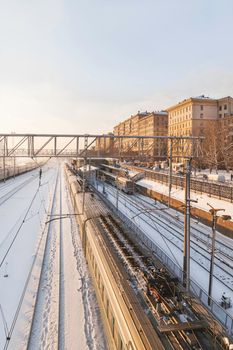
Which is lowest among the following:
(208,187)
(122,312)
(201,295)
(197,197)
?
(201,295)

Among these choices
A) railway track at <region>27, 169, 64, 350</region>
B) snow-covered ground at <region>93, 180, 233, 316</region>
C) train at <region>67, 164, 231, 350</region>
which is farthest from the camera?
snow-covered ground at <region>93, 180, 233, 316</region>

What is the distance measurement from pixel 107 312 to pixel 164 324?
2.91 metres

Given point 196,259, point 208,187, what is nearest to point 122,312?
point 196,259

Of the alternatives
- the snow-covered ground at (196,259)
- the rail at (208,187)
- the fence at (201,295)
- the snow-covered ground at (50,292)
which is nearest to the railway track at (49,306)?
the snow-covered ground at (50,292)

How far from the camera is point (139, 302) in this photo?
7.42 meters

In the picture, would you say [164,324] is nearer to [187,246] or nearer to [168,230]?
[187,246]

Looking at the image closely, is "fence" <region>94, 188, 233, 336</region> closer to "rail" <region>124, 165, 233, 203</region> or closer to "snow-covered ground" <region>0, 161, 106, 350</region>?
"snow-covered ground" <region>0, 161, 106, 350</region>

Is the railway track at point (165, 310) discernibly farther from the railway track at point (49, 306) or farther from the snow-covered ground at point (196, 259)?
the railway track at point (49, 306)

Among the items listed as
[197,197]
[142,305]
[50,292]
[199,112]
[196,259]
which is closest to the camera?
[142,305]

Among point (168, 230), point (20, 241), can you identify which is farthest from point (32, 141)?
point (168, 230)

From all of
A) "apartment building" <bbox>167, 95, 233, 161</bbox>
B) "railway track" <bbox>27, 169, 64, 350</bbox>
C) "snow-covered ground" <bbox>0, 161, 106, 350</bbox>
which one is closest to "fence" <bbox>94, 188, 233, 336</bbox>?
"snow-covered ground" <bbox>0, 161, 106, 350</bbox>

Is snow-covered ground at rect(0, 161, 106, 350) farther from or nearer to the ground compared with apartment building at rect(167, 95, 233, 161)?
nearer to the ground

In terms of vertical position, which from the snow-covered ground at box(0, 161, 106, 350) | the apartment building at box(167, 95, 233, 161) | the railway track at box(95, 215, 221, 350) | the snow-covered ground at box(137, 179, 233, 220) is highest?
the apartment building at box(167, 95, 233, 161)

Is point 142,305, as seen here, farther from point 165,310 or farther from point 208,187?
point 208,187
